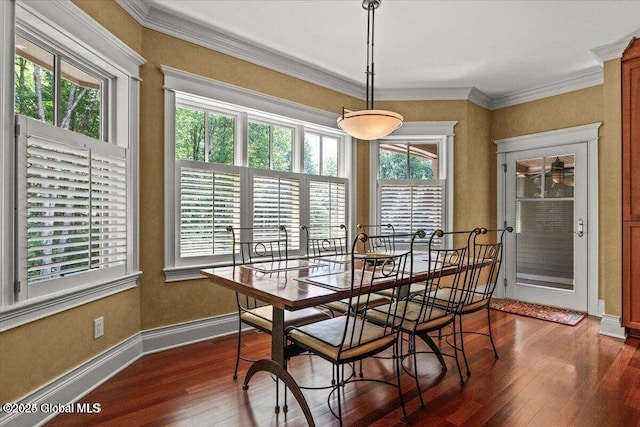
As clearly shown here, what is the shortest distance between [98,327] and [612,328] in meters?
4.39

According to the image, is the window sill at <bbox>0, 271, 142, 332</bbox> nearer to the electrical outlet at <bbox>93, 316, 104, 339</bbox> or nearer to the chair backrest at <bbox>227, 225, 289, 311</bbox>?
the electrical outlet at <bbox>93, 316, 104, 339</bbox>

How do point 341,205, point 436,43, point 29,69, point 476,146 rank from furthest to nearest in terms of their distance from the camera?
point 476,146
point 341,205
point 436,43
point 29,69

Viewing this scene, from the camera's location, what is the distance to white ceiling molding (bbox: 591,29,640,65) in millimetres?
3211

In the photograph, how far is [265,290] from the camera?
182 centimetres

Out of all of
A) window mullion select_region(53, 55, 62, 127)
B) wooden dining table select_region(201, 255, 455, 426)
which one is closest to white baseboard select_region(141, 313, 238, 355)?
wooden dining table select_region(201, 255, 455, 426)

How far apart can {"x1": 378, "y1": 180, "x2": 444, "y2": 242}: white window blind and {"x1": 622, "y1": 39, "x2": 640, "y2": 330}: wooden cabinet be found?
1825mm

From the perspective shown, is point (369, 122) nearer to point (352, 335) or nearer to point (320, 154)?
point (352, 335)

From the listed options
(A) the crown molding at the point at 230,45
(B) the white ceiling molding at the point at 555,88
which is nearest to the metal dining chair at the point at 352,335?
(A) the crown molding at the point at 230,45

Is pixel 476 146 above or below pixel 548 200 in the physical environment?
above

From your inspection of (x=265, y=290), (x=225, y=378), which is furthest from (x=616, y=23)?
(x=225, y=378)

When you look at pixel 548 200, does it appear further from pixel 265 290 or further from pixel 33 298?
pixel 33 298

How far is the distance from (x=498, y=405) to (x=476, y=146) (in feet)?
11.3

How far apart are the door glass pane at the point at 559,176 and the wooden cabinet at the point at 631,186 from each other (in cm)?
98

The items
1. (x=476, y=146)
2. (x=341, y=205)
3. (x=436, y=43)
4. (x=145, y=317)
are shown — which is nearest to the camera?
(x=145, y=317)
